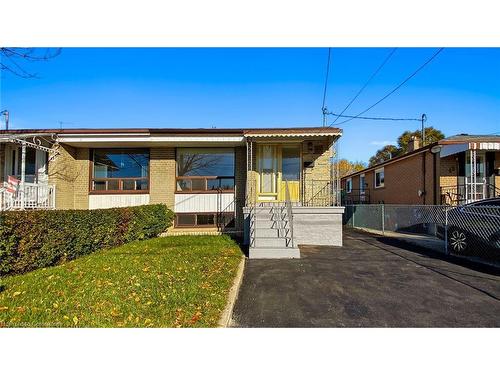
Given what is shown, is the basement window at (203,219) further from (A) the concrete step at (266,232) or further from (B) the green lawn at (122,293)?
(B) the green lawn at (122,293)

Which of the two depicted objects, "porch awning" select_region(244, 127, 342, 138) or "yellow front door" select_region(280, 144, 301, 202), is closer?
"porch awning" select_region(244, 127, 342, 138)

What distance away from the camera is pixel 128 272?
471 cm

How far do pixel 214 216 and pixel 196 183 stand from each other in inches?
66.8

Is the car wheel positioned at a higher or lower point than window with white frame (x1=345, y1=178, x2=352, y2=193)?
lower

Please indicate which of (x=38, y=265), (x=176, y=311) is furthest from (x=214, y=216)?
(x=176, y=311)

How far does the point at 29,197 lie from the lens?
901 cm

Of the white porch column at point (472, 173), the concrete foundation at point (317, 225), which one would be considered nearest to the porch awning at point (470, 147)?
the white porch column at point (472, 173)

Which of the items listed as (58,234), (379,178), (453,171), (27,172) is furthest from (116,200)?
(379,178)

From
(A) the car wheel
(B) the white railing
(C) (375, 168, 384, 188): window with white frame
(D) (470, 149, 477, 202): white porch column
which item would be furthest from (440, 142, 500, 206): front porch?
(B) the white railing

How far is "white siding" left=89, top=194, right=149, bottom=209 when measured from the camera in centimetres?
1073

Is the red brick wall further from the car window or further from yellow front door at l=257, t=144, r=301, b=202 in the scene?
yellow front door at l=257, t=144, r=301, b=202

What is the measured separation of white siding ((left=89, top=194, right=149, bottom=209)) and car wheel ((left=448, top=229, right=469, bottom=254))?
11266mm

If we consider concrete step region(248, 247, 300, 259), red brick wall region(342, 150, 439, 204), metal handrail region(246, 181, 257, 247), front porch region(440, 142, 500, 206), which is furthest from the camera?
red brick wall region(342, 150, 439, 204)
